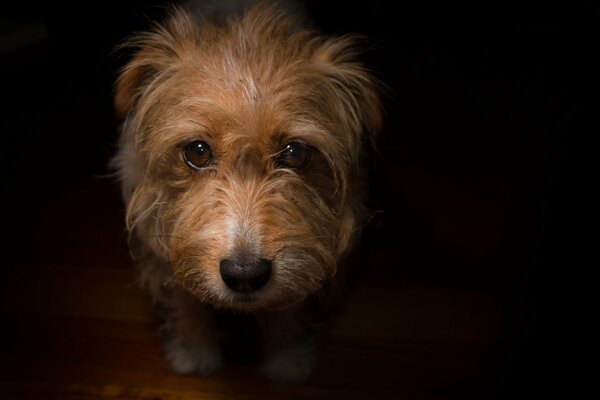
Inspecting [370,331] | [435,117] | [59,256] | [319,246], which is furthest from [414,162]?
[59,256]

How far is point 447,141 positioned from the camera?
9.68ft

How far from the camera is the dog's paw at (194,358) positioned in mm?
1977

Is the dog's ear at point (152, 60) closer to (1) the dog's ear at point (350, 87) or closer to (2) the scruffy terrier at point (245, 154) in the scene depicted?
(2) the scruffy terrier at point (245, 154)

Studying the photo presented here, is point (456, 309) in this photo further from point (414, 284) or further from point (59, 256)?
point (59, 256)

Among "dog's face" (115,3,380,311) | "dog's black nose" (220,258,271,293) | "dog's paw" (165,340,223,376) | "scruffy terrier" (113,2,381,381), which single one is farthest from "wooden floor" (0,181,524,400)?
"dog's black nose" (220,258,271,293)

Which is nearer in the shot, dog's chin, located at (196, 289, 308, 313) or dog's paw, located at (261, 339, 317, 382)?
dog's chin, located at (196, 289, 308, 313)

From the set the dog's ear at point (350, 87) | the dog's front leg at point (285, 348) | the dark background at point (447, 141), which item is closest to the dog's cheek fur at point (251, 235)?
the dog's ear at point (350, 87)

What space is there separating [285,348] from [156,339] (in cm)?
47

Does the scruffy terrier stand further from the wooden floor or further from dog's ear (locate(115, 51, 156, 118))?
the wooden floor

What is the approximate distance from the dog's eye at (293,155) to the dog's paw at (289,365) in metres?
0.74

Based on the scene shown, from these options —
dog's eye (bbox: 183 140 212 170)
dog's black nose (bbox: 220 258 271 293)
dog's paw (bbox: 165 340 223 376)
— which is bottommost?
dog's paw (bbox: 165 340 223 376)

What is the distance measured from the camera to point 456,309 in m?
2.23

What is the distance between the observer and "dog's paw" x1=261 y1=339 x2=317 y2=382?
1.97 meters

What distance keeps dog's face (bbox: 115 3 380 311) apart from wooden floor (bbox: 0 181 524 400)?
0.50 metres
